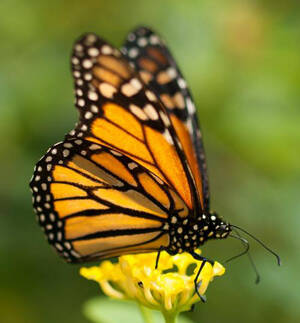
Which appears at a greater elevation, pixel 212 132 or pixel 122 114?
pixel 122 114

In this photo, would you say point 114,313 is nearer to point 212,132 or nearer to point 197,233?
point 197,233

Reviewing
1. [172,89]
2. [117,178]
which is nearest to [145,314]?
[117,178]

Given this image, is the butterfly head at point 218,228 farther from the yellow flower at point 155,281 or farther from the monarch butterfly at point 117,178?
the yellow flower at point 155,281

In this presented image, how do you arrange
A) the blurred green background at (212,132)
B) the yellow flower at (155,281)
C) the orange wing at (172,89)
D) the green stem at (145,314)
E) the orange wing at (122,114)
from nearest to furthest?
the yellow flower at (155,281)
the green stem at (145,314)
the orange wing at (122,114)
the orange wing at (172,89)
the blurred green background at (212,132)

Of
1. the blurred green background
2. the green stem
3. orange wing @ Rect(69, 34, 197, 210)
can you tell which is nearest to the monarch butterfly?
orange wing @ Rect(69, 34, 197, 210)

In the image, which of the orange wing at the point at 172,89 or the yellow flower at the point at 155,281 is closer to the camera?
the yellow flower at the point at 155,281

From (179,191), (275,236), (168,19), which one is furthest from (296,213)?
(168,19)

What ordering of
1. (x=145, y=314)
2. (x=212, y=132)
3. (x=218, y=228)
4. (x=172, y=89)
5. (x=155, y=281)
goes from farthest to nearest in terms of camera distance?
(x=212, y=132) → (x=172, y=89) → (x=218, y=228) → (x=145, y=314) → (x=155, y=281)

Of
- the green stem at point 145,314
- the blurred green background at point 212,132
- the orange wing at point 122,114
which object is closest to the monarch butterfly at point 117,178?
the orange wing at point 122,114

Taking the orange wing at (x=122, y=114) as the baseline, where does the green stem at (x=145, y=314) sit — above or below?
below
